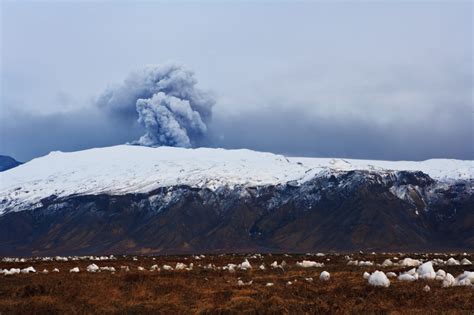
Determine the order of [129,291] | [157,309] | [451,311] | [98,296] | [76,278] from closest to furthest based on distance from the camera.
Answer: [451,311]
[157,309]
[98,296]
[129,291]
[76,278]

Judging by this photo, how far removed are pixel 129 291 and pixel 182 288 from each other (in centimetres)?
269

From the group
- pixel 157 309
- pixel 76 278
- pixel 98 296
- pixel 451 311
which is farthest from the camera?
pixel 76 278

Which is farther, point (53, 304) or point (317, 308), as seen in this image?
point (53, 304)

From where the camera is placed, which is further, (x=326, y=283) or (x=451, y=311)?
(x=326, y=283)

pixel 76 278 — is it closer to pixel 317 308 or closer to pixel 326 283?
pixel 326 283

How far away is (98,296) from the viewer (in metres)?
27.2

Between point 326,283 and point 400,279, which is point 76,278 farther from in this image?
point 400,279

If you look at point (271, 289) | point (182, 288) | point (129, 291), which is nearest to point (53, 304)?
point (129, 291)

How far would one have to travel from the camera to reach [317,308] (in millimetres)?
21609

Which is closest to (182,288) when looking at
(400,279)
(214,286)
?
(214,286)

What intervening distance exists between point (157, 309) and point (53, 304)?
487 centimetres

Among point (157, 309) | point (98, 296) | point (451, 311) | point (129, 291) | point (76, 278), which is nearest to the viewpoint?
point (451, 311)

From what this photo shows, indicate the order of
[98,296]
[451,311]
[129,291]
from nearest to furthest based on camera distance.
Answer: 1. [451,311]
2. [98,296]
3. [129,291]

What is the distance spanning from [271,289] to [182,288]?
499cm
